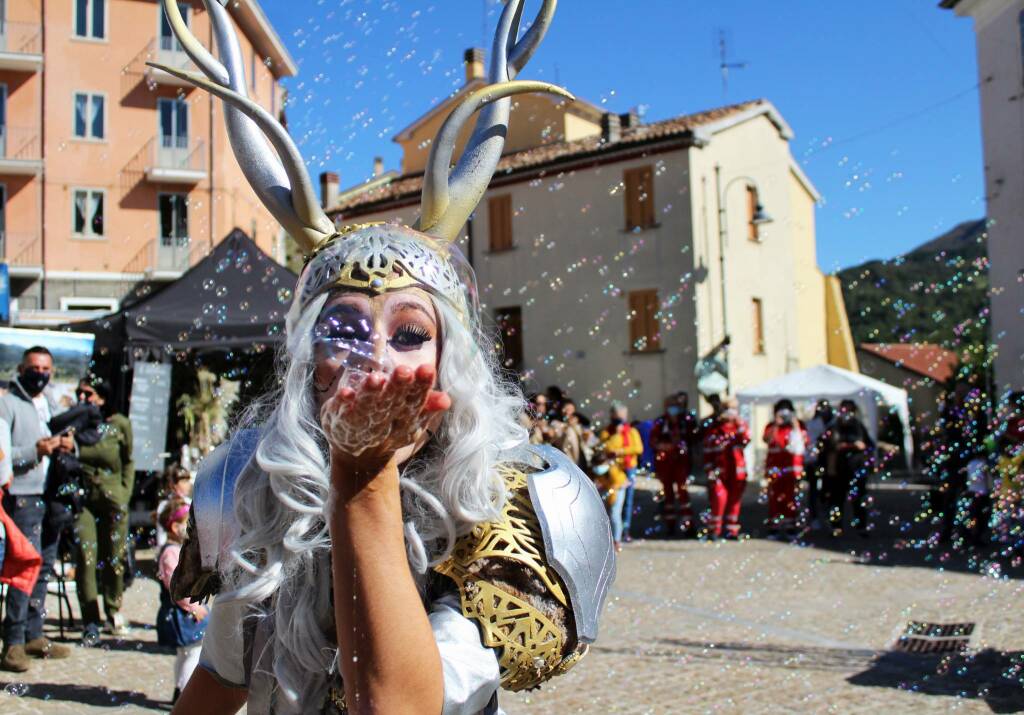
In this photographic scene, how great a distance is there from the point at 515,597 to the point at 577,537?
0.13m

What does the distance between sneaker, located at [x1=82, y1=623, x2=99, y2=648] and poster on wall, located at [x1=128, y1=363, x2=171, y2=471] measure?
2297 millimetres

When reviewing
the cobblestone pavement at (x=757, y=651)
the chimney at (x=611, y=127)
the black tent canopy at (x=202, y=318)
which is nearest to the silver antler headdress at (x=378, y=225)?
the cobblestone pavement at (x=757, y=651)

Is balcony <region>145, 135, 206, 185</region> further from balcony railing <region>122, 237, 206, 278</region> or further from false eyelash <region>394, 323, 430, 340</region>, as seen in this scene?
false eyelash <region>394, 323, 430, 340</region>

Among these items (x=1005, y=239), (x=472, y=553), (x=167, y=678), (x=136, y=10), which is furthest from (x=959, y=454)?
(x=136, y=10)

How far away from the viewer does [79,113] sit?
20.9m

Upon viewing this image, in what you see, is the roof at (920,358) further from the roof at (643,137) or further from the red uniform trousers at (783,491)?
the red uniform trousers at (783,491)

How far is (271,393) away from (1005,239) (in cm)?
1514

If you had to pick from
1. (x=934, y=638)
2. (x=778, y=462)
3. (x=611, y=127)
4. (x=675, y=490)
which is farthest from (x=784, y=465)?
(x=611, y=127)

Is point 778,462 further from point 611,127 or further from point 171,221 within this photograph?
point 171,221

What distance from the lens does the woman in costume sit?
1.06 m

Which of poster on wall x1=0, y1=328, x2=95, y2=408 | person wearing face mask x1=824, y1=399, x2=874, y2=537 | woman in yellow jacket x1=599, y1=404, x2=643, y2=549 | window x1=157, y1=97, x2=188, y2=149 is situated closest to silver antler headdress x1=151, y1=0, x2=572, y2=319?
poster on wall x1=0, y1=328, x2=95, y2=408

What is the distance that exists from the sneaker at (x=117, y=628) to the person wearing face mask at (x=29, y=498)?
0.49 metres

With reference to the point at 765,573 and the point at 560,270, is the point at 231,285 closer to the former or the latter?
the point at 560,270

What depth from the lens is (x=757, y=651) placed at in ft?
18.6
